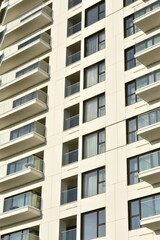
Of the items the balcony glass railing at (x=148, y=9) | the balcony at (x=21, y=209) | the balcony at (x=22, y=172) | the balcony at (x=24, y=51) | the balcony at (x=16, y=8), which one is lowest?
the balcony at (x=21, y=209)

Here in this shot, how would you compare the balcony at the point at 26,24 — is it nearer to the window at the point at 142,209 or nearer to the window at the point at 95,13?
the window at the point at 95,13

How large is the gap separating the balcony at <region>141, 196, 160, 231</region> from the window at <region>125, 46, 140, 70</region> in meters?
11.1

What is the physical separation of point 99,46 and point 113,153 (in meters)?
10.6

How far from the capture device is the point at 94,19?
46.1m

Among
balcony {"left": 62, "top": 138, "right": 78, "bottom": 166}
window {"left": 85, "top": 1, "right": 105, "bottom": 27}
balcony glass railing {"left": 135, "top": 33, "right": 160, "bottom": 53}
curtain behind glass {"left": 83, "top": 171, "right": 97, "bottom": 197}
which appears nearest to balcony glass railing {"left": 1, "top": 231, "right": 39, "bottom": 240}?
curtain behind glass {"left": 83, "top": 171, "right": 97, "bottom": 197}

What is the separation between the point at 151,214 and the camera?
33.4m

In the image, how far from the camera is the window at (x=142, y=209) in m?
33.6

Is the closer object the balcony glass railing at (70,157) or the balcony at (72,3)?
the balcony glass railing at (70,157)

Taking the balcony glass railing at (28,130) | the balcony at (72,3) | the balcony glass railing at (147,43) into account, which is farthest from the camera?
the balcony at (72,3)

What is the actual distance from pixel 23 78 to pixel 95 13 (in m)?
8.57

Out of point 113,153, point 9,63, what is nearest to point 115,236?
point 113,153

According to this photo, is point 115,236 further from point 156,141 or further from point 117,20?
point 117,20

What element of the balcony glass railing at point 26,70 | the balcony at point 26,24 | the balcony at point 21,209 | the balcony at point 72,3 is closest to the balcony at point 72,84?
the balcony glass railing at point 26,70

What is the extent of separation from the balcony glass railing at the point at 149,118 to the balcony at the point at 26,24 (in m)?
17.6
